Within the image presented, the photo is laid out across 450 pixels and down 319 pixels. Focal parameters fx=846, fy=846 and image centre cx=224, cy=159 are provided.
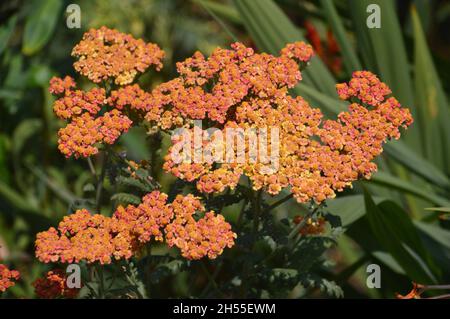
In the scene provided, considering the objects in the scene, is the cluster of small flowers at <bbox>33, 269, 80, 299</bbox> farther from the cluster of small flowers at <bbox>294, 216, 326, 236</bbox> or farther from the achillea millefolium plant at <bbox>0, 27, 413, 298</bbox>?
the cluster of small flowers at <bbox>294, 216, 326, 236</bbox>

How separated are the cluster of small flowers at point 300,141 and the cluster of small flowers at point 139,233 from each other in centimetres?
5

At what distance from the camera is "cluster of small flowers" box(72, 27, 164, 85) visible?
1337mm

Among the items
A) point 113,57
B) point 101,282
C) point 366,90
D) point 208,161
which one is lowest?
point 101,282

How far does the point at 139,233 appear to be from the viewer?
1177 millimetres

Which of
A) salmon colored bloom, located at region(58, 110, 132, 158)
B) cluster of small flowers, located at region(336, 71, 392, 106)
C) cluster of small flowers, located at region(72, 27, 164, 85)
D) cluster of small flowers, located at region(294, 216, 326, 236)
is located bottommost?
cluster of small flowers, located at region(294, 216, 326, 236)

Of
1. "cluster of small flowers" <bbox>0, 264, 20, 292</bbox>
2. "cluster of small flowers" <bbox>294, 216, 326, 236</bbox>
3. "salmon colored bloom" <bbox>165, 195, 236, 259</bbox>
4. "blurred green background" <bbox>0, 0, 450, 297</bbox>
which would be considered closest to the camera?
"salmon colored bloom" <bbox>165, 195, 236, 259</bbox>

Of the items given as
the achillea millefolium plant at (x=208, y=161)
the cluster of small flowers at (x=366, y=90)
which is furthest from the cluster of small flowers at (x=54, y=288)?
the cluster of small flowers at (x=366, y=90)

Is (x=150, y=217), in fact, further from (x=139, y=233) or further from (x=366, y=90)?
(x=366, y=90)

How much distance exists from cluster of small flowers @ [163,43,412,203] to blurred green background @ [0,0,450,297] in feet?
0.46

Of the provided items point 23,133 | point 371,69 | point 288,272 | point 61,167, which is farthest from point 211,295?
point 61,167

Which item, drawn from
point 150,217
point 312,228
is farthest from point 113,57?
point 312,228

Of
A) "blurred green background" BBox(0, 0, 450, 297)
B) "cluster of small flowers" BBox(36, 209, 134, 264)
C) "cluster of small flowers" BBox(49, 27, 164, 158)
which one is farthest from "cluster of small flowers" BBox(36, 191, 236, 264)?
"blurred green background" BBox(0, 0, 450, 297)

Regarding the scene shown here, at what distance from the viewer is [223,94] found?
4.05 feet

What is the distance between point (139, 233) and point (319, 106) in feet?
1.86
